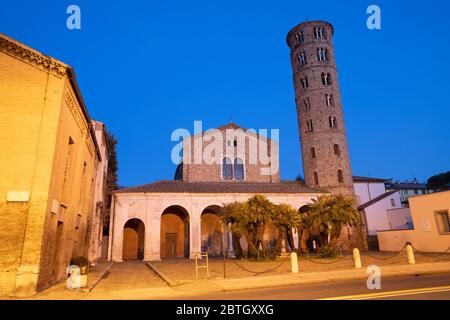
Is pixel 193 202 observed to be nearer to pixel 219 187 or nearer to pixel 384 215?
pixel 219 187

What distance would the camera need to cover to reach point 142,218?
89.3 feet

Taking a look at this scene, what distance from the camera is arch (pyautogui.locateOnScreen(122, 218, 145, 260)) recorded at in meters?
30.1

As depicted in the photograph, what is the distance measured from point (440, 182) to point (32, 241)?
66906 millimetres

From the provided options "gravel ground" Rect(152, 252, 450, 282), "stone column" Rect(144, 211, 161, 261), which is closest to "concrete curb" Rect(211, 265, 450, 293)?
"gravel ground" Rect(152, 252, 450, 282)

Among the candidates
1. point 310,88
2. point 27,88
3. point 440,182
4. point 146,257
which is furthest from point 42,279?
point 440,182

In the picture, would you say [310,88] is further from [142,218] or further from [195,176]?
[142,218]

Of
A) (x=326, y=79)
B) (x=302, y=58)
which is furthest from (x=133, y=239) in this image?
(x=302, y=58)

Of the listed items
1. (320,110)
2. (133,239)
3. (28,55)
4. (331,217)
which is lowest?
(133,239)

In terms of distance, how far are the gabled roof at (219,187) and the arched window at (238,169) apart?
4.91 feet

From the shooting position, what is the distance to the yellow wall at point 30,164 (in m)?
9.96

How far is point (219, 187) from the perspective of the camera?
3088 cm

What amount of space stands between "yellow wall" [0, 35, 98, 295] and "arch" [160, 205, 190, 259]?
58.9 feet

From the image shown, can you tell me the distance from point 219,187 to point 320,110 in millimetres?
15097

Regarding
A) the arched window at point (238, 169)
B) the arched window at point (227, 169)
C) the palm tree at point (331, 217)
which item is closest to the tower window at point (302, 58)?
the arched window at point (238, 169)
